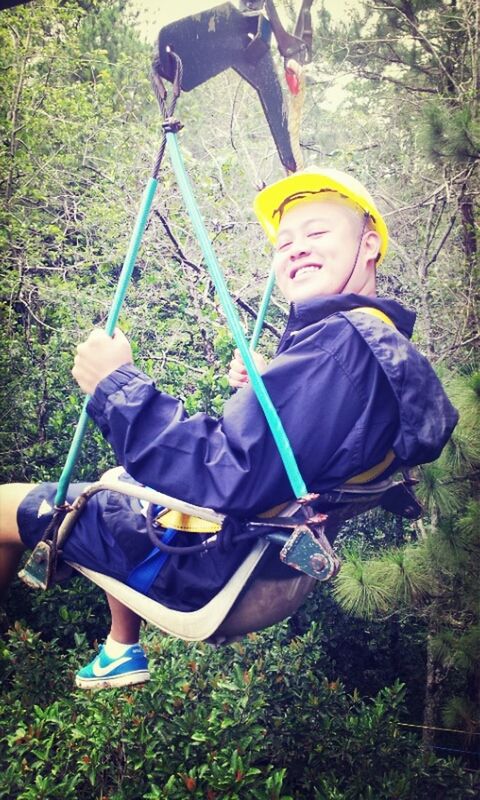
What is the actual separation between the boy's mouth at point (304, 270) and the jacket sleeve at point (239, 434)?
27 centimetres

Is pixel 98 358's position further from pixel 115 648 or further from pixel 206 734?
pixel 206 734

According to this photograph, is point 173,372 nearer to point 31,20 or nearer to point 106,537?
point 106,537

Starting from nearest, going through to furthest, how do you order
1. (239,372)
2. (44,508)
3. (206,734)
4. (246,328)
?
(44,508) < (206,734) < (239,372) < (246,328)

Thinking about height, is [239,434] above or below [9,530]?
above

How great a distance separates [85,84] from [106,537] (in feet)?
4.47

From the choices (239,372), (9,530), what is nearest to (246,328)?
(239,372)

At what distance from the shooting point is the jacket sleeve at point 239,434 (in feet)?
3.93

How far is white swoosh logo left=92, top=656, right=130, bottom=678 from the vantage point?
4.76ft

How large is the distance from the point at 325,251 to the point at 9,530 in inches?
37.9

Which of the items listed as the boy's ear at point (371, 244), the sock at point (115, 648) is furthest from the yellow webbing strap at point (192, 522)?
the boy's ear at point (371, 244)

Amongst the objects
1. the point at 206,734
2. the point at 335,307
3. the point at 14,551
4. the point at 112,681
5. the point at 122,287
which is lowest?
the point at 206,734

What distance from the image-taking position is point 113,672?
4.76ft

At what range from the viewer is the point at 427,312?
2.03 meters

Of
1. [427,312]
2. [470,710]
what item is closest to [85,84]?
[427,312]
